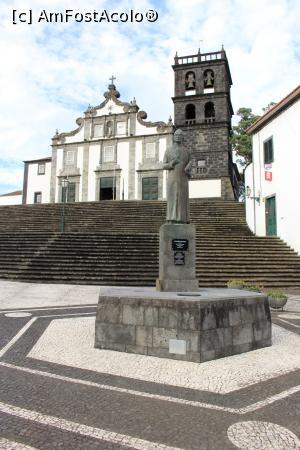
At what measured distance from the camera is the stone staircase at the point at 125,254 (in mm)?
14500

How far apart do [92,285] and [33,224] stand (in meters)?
9.47

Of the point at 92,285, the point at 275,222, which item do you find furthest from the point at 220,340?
the point at 275,222

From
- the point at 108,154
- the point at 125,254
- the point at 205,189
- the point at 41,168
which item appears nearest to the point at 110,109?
the point at 108,154

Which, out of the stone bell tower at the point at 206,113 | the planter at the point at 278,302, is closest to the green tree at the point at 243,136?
the stone bell tower at the point at 206,113

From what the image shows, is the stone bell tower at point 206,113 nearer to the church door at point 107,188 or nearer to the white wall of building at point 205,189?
the white wall of building at point 205,189

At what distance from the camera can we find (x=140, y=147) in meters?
33.9

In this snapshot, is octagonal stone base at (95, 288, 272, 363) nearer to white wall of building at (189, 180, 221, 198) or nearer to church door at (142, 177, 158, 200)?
white wall of building at (189, 180, 221, 198)

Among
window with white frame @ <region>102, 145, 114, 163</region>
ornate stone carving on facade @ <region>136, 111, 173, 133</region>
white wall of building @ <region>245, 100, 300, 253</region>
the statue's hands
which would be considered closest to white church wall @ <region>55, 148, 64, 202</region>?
window with white frame @ <region>102, 145, 114, 163</region>

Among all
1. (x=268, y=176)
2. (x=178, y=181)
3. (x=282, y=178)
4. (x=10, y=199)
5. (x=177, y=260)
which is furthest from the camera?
(x=10, y=199)

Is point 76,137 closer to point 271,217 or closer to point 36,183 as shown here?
point 36,183

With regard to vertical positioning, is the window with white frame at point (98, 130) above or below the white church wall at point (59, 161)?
above

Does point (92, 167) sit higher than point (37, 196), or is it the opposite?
point (92, 167)

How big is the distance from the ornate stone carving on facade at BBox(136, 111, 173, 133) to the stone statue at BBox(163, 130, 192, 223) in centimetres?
2580

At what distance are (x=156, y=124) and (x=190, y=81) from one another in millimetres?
5797
